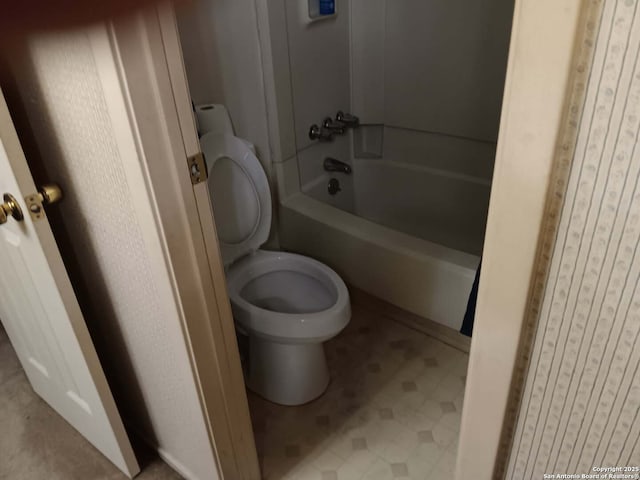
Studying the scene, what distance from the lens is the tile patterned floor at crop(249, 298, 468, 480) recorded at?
1386mm

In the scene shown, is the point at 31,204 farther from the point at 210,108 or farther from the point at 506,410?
the point at 506,410

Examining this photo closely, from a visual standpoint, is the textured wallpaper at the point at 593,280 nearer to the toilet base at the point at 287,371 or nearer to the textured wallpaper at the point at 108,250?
the textured wallpaper at the point at 108,250

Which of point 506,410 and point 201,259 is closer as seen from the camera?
point 506,410

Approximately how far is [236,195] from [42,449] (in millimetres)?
985

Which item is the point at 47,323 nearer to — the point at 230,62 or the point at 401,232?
the point at 230,62

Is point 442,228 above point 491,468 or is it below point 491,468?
below

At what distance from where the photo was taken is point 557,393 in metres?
0.59

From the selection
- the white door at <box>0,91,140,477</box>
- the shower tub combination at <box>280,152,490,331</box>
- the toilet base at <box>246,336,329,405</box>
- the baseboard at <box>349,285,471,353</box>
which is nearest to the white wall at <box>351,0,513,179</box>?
the shower tub combination at <box>280,152,490,331</box>

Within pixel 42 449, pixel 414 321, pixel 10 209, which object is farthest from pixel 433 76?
pixel 42 449

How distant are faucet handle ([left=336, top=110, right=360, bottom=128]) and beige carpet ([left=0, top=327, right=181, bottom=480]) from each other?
146 centimetres

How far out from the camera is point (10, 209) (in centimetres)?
96

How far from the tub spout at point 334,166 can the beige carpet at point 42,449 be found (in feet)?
4.17

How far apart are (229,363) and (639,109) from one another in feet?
3.05

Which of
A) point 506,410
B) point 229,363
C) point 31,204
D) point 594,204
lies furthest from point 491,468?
point 31,204
